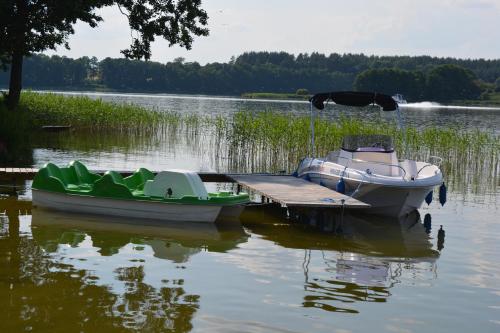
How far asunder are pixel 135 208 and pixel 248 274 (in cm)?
463

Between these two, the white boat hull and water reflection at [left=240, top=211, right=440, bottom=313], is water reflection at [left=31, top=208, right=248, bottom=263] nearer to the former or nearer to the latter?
the white boat hull

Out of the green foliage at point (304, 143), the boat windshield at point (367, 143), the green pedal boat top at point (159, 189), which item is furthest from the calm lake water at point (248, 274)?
the green foliage at point (304, 143)

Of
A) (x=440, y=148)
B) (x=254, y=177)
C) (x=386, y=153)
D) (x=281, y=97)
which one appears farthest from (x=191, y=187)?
(x=281, y=97)

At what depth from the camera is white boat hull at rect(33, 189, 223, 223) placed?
1470 centimetres

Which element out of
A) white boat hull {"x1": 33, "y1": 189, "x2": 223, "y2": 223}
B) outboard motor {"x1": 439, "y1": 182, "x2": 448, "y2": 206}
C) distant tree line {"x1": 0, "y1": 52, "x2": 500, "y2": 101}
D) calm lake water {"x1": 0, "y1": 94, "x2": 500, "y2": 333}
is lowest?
calm lake water {"x1": 0, "y1": 94, "x2": 500, "y2": 333}

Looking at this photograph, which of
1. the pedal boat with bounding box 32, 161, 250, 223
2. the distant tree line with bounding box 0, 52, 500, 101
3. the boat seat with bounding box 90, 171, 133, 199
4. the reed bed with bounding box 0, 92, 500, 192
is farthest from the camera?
the distant tree line with bounding box 0, 52, 500, 101

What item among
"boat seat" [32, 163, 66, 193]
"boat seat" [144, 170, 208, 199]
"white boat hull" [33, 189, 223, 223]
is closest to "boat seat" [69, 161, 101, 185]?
"boat seat" [32, 163, 66, 193]

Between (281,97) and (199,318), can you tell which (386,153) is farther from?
(281,97)

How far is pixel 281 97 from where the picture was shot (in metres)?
160

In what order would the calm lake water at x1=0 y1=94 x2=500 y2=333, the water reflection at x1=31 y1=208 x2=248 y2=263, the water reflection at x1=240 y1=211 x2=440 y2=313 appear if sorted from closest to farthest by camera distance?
the calm lake water at x1=0 y1=94 x2=500 y2=333, the water reflection at x1=240 y1=211 x2=440 y2=313, the water reflection at x1=31 y1=208 x2=248 y2=263

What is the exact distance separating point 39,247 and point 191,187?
3.64 m

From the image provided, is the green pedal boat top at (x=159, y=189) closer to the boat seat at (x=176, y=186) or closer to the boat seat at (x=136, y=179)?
the boat seat at (x=176, y=186)

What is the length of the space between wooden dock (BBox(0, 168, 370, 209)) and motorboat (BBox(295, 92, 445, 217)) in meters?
0.50

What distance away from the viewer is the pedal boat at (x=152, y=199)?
14.7 meters
